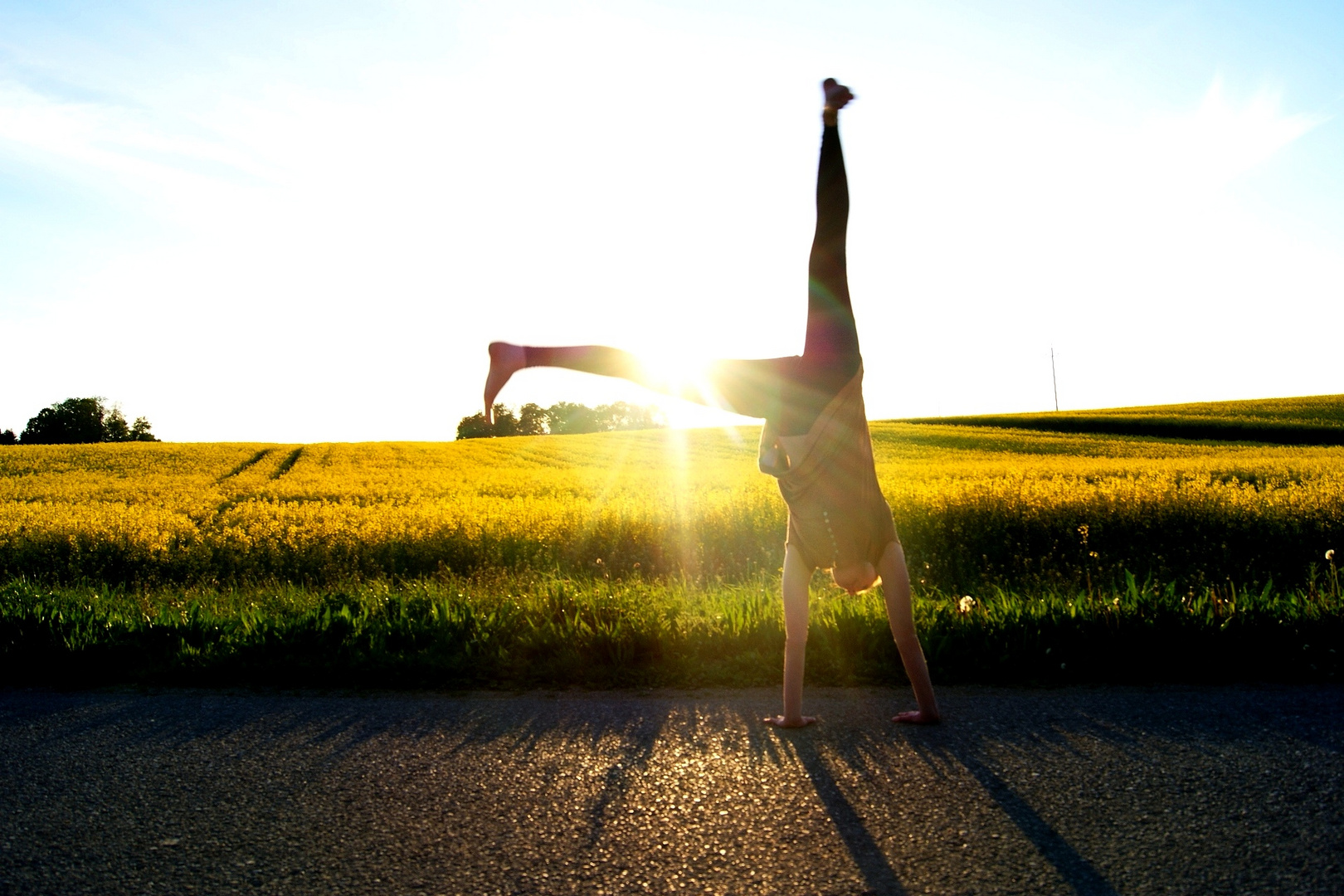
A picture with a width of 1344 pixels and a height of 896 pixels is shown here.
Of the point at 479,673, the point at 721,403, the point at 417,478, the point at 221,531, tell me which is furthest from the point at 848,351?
the point at 417,478

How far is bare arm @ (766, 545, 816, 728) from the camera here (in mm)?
3615

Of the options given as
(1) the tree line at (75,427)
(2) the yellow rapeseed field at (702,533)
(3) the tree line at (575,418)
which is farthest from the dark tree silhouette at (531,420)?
(2) the yellow rapeseed field at (702,533)

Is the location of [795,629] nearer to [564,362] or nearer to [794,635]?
[794,635]

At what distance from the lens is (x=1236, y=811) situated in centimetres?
262

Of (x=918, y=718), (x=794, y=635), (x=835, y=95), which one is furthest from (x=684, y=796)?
(x=835, y=95)

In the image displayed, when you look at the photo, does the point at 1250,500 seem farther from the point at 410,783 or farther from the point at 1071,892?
the point at 410,783

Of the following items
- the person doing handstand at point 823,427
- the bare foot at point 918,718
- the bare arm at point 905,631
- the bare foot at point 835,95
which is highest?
the bare foot at point 835,95

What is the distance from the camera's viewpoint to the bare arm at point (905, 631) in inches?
143

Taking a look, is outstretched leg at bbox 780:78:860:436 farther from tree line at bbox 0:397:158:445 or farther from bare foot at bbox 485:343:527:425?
tree line at bbox 0:397:158:445

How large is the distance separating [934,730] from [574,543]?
23.4 feet

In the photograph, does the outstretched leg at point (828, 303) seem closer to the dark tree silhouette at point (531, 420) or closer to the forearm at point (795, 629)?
the forearm at point (795, 629)

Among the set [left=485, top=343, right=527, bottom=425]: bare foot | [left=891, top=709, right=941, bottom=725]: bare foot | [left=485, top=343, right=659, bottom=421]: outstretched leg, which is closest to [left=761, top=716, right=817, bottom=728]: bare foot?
[left=891, top=709, right=941, bottom=725]: bare foot

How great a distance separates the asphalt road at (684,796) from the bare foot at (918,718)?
8 centimetres

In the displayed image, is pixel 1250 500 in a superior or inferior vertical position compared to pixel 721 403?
inferior
